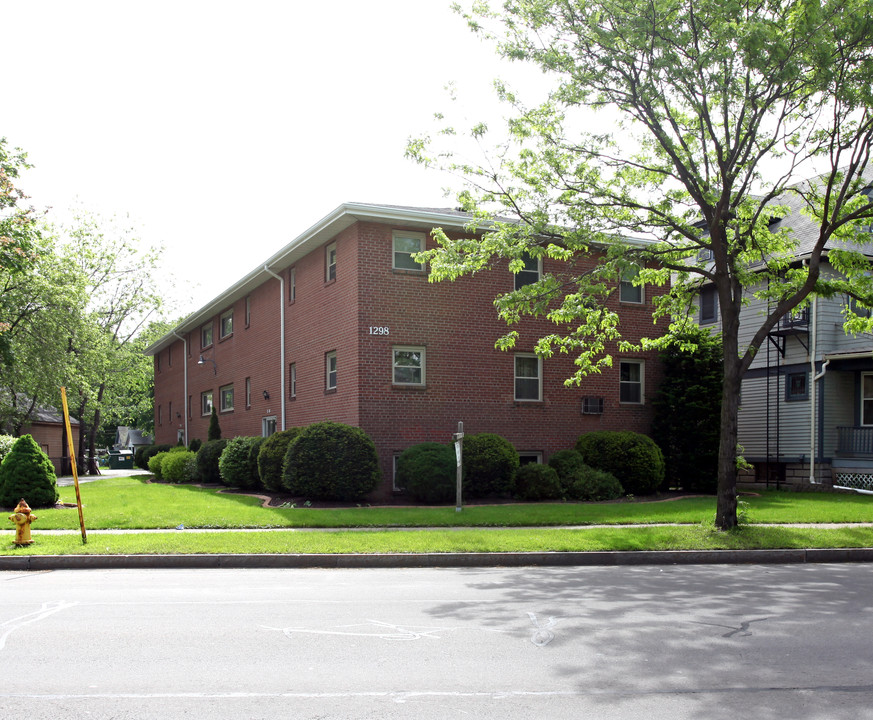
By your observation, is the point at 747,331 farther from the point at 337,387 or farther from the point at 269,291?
the point at 269,291

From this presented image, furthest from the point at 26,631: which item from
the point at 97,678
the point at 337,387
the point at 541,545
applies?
the point at 337,387

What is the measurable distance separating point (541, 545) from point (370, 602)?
14.0 ft

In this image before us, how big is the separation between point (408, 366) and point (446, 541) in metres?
8.79

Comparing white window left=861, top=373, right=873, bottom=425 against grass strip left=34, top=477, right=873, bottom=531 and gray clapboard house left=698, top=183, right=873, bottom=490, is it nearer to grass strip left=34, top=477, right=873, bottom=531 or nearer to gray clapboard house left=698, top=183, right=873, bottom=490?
gray clapboard house left=698, top=183, right=873, bottom=490

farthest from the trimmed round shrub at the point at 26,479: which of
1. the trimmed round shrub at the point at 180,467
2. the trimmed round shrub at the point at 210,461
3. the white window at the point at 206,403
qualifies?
the white window at the point at 206,403

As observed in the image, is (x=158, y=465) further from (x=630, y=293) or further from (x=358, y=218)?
(x=630, y=293)

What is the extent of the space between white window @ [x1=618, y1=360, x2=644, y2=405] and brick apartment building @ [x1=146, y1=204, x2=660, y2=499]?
0.10ft

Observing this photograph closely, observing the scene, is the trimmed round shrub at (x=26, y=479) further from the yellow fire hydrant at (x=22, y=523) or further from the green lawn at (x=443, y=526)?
the yellow fire hydrant at (x=22, y=523)

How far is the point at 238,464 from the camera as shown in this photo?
2242 centimetres

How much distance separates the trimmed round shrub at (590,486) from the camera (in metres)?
19.4

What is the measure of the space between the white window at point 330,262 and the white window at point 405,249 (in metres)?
2.16

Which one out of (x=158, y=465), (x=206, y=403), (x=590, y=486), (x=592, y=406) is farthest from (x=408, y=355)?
(x=206, y=403)

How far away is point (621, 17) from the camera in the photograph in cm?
1266

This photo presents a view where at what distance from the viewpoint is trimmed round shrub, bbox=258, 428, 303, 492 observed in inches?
784
